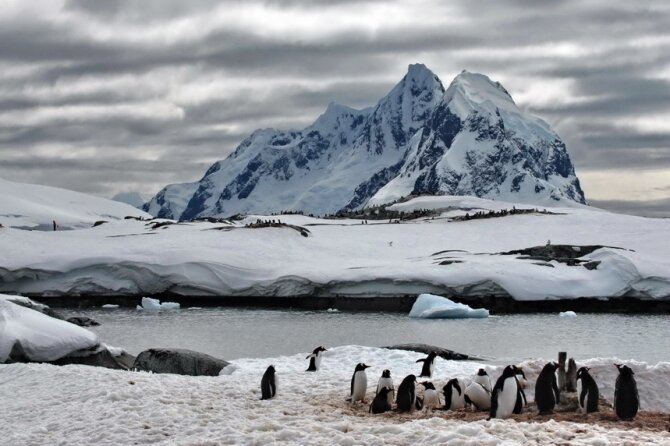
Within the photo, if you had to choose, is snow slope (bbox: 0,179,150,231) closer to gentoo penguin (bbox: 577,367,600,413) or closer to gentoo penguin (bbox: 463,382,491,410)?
gentoo penguin (bbox: 463,382,491,410)

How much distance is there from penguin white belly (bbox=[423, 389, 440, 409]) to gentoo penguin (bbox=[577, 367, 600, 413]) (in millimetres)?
2852

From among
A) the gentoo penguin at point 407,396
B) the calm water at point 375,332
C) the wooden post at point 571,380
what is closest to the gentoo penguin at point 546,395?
the wooden post at point 571,380

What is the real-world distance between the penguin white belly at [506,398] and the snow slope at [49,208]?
104 metres

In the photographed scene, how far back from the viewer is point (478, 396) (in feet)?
58.3

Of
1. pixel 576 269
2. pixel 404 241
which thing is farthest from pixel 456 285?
pixel 404 241

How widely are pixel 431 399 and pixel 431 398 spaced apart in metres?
0.02

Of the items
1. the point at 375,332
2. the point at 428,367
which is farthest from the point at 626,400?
the point at 375,332

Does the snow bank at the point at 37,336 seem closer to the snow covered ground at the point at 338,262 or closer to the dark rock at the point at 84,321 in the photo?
the dark rock at the point at 84,321

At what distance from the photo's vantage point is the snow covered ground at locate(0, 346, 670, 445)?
14266 millimetres

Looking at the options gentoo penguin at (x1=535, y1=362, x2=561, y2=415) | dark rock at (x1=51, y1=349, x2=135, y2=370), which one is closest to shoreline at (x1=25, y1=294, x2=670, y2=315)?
dark rock at (x1=51, y1=349, x2=135, y2=370)

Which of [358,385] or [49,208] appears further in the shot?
[49,208]

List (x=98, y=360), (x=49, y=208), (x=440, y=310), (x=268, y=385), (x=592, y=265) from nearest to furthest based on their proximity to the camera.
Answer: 1. (x=268, y=385)
2. (x=98, y=360)
3. (x=440, y=310)
4. (x=592, y=265)
5. (x=49, y=208)

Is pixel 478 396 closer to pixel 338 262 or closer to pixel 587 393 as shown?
pixel 587 393

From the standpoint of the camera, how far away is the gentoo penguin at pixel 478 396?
1770cm
